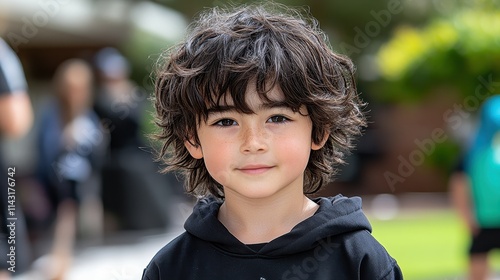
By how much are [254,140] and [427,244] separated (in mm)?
8348

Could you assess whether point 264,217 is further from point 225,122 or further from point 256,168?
point 225,122

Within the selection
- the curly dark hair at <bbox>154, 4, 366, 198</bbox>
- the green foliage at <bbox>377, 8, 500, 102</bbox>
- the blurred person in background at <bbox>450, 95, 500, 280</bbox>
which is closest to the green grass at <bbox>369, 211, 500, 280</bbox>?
the blurred person in background at <bbox>450, 95, 500, 280</bbox>

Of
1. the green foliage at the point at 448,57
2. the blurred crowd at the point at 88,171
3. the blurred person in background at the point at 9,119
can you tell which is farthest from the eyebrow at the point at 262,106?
the green foliage at the point at 448,57

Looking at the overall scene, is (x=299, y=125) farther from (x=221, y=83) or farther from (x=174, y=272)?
(x=174, y=272)

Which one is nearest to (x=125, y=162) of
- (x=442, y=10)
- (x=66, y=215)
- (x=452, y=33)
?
(x=66, y=215)

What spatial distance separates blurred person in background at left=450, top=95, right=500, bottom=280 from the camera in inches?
217

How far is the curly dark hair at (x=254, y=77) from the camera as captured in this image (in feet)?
7.73

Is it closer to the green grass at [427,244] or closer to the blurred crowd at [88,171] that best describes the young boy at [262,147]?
the blurred crowd at [88,171]

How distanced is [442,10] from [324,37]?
15517 mm

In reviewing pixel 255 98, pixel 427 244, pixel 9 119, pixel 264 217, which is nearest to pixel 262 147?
pixel 255 98

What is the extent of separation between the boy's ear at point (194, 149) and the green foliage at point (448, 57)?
8579 mm

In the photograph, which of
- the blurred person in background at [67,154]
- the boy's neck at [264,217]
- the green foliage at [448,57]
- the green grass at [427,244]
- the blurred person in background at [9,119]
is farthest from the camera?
the green foliage at [448,57]

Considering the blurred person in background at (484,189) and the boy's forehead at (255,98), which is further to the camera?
the blurred person in background at (484,189)

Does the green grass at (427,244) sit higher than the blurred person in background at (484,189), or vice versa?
the blurred person in background at (484,189)
